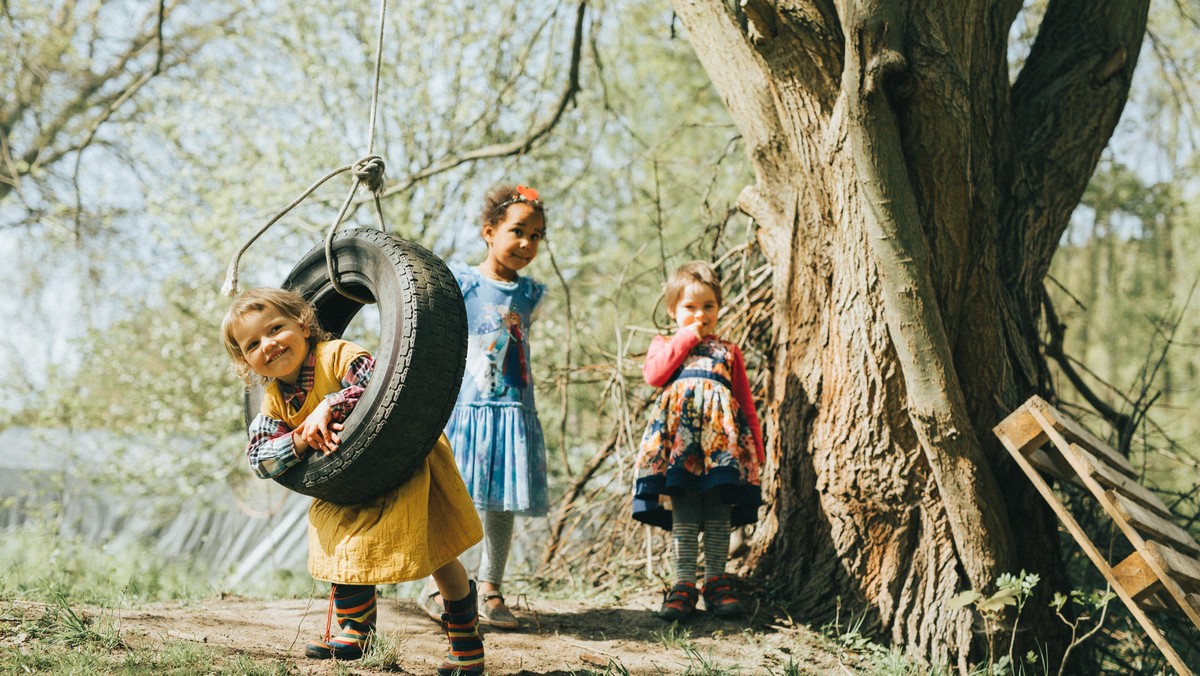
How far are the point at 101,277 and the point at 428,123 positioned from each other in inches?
253

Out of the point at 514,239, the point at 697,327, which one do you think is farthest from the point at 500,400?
the point at 697,327

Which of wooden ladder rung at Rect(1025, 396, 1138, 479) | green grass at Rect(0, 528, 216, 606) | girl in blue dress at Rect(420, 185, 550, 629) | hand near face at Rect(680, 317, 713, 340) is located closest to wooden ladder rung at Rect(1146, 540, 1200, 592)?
wooden ladder rung at Rect(1025, 396, 1138, 479)

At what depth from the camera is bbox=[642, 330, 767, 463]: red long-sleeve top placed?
11.8ft

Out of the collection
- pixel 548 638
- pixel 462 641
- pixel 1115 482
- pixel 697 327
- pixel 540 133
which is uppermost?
pixel 540 133

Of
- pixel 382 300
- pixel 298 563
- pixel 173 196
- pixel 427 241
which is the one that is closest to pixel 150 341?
pixel 173 196

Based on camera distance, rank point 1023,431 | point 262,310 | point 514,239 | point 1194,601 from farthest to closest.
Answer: point 514,239 → point 1023,431 → point 1194,601 → point 262,310

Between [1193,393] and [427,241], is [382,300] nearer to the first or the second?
[427,241]

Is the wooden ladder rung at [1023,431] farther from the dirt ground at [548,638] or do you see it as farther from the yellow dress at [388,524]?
the yellow dress at [388,524]

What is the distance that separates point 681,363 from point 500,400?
737mm

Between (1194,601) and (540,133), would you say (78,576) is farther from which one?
(1194,601)

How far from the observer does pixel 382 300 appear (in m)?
2.54

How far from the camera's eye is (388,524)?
2.49 m

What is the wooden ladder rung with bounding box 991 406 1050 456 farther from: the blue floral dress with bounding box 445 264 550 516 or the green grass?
the green grass

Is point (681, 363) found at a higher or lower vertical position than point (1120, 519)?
higher
